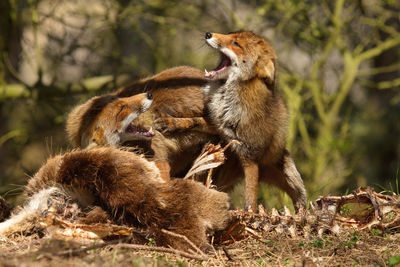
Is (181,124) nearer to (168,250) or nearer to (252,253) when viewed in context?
(252,253)

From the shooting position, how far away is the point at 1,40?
8.71 m

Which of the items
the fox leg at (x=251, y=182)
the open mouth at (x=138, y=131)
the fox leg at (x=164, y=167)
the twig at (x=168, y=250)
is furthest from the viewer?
the fox leg at (x=251, y=182)

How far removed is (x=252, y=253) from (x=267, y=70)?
2.24 meters

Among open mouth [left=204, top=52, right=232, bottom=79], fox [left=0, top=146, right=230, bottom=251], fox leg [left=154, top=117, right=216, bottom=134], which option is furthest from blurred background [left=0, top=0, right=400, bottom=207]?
fox [left=0, top=146, right=230, bottom=251]

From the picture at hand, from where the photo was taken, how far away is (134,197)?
340 cm

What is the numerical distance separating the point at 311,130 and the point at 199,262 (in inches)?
270

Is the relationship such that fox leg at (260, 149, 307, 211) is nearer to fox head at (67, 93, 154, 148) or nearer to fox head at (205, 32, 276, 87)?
fox head at (205, 32, 276, 87)

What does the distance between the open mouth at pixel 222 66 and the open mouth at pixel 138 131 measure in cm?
88

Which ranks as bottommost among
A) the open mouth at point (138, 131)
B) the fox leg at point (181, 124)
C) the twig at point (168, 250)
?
the twig at point (168, 250)

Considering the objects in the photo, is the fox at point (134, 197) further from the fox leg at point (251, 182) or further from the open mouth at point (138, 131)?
the fox leg at point (251, 182)

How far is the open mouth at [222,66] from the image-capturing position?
505 centimetres

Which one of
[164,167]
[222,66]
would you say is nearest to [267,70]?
[222,66]

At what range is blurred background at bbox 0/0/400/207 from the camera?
8.76 meters

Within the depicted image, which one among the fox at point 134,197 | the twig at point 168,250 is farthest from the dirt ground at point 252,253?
the fox at point 134,197
